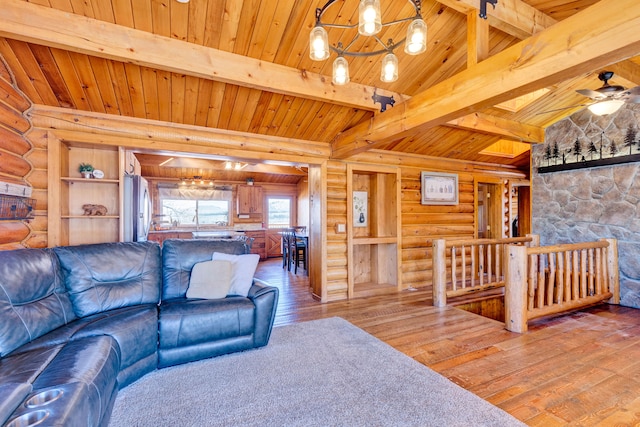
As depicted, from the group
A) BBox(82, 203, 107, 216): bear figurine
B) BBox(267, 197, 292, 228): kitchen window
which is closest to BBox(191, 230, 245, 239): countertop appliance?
BBox(267, 197, 292, 228): kitchen window

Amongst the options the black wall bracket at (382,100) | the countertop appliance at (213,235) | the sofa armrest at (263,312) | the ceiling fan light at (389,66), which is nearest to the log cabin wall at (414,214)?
the black wall bracket at (382,100)

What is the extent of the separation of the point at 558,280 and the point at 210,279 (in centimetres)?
428

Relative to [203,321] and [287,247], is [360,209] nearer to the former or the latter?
[287,247]

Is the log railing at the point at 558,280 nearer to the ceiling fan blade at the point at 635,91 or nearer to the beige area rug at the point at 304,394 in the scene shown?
the beige area rug at the point at 304,394

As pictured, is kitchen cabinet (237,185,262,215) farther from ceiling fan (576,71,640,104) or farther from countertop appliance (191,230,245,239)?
ceiling fan (576,71,640,104)

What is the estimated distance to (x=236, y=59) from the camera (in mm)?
2725

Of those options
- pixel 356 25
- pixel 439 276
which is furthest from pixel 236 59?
pixel 439 276

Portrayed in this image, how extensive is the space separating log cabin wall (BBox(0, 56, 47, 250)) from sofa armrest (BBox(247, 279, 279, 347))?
90.8 inches

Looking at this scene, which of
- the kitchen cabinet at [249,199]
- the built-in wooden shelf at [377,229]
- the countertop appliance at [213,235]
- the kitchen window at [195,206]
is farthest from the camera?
the kitchen cabinet at [249,199]

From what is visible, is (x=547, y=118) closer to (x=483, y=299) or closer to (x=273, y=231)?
(x=483, y=299)

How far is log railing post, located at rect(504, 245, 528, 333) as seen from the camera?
10.3 ft

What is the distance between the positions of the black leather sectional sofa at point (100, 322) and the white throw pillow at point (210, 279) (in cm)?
11

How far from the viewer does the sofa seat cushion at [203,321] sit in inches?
94.0

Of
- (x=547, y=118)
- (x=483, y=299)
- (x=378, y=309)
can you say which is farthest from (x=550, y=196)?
(x=378, y=309)
